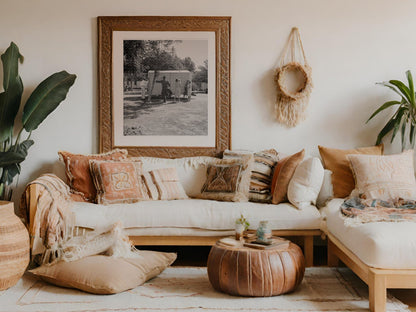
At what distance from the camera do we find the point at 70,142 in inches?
192

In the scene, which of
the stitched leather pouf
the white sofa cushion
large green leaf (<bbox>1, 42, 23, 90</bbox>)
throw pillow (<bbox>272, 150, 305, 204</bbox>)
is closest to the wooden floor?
the white sofa cushion

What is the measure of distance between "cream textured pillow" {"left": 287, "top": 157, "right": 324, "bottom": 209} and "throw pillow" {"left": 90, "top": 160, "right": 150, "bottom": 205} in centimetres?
125

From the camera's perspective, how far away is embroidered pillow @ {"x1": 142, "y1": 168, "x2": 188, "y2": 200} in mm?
4398

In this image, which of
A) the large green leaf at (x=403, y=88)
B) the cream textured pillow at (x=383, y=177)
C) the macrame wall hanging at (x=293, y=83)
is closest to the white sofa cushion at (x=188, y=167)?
the macrame wall hanging at (x=293, y=83)

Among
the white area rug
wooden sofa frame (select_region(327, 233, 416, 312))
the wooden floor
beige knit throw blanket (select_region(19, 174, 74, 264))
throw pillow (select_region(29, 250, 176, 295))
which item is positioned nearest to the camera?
wooden sofa frame (select_region(327, 233, 416, 312))

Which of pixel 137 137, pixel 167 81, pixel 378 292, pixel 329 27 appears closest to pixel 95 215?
pixel 137 137

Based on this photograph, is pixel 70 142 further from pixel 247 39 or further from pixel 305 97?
pixel 305 97

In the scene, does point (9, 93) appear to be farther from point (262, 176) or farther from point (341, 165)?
point (341, 165)

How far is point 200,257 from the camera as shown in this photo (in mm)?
4391

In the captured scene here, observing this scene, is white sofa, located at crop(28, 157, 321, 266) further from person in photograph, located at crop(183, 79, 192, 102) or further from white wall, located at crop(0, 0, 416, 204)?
person in photograph, located at crop(183, 79, 192, 102)

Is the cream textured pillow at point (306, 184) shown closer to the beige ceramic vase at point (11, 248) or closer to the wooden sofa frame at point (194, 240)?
the wooden sofa frame at point (194, 240)

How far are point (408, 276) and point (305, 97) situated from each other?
2320 millimetres

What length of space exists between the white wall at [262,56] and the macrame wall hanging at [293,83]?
0.08 m

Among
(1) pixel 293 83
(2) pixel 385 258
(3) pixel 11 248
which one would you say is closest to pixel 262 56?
(1) pixel 293 83
